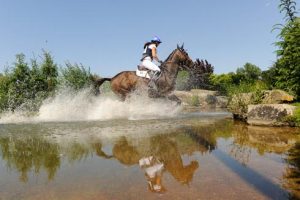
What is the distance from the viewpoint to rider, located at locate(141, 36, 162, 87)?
12984 mm

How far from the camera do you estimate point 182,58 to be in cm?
1339

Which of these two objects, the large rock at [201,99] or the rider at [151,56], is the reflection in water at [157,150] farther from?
the large rock at [201,99]

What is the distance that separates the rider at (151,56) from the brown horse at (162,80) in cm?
31

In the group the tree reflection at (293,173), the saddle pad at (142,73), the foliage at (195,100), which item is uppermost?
the saddle pad at (142,73)

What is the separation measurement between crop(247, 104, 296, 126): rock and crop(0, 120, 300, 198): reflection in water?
788 mm

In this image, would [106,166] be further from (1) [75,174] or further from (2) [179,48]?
(2) [179,48]

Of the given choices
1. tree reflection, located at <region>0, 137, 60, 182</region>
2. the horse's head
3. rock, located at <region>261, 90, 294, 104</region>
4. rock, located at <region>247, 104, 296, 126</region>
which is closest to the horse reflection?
tree reflection, located at <region>0, 137, 60, 182</region>

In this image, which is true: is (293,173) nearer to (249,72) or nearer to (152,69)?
(152,69)

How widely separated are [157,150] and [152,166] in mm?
1053

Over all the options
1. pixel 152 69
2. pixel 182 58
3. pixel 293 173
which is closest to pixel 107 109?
pixel 152 69

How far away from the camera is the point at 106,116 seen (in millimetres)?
13000

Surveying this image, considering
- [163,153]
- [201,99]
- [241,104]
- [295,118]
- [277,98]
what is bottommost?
[163,153]

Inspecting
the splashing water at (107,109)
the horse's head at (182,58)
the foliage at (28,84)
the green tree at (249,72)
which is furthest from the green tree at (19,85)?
the green tree at (249,72)

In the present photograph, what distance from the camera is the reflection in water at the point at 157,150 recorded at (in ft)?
12.9
